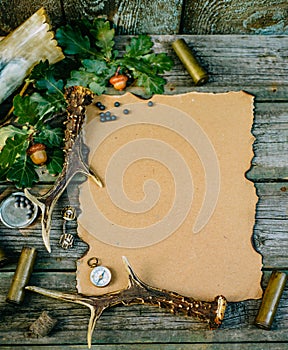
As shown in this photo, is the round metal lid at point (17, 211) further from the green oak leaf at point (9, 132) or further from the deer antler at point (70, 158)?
the green oak leaf at point (9, 132)

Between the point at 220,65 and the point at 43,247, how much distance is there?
0.84 meters

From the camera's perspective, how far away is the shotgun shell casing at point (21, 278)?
5.44 ft

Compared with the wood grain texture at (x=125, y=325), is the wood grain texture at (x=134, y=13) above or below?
above

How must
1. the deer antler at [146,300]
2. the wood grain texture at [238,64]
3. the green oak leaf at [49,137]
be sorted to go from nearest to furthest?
1. the deer antler at [146,300]
2. the green oak leaf at [49,137]
3. the wood grain texture at [238,64]

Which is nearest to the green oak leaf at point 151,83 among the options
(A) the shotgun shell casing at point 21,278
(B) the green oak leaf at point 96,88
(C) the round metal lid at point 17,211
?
(B) the green oak leaf at point 96,88

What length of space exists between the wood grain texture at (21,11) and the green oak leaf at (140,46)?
0.25 metres

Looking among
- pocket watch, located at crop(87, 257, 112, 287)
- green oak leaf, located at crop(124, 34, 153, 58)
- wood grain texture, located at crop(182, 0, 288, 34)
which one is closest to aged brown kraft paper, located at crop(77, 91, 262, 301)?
pocket watch, located at crop(87, 257, 112, 287)

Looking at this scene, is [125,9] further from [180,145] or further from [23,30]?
[180,145]

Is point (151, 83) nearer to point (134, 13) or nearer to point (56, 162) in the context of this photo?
point (134, 13)

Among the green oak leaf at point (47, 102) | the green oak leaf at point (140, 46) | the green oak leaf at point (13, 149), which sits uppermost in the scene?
the green oak leaf at point (140, 46)

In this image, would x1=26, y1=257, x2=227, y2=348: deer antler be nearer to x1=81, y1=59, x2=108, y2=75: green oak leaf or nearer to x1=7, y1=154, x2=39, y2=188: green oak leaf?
x1=7, y1=154, x2=39, y2=188: green oak leaf

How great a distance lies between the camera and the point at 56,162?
1.74 m

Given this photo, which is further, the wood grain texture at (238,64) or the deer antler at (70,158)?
the wood grain texture at (238,64)

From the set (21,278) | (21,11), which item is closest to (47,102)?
(21,11)
